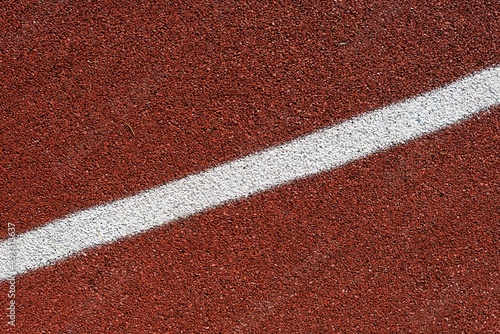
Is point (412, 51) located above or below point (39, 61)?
below

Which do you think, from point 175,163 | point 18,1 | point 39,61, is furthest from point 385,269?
point 18,1

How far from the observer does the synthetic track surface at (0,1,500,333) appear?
2.21 m

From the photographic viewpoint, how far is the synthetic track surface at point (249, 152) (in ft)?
7.25

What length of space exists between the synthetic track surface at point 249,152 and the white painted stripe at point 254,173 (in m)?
0.05

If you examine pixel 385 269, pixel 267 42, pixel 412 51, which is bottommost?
pixel 385 269

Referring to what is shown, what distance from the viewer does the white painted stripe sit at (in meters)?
2.21

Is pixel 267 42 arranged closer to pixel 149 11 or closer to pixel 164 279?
pixel 149 11

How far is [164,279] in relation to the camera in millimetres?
2318

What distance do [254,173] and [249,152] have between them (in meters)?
0.10

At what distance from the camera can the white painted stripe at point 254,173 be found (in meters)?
2.21

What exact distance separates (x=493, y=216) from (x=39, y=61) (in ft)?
7.52

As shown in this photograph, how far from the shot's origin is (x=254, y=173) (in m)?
2.26

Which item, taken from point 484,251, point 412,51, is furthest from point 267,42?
point 484,251

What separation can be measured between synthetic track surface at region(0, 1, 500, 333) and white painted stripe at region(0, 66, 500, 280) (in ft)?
0.16
